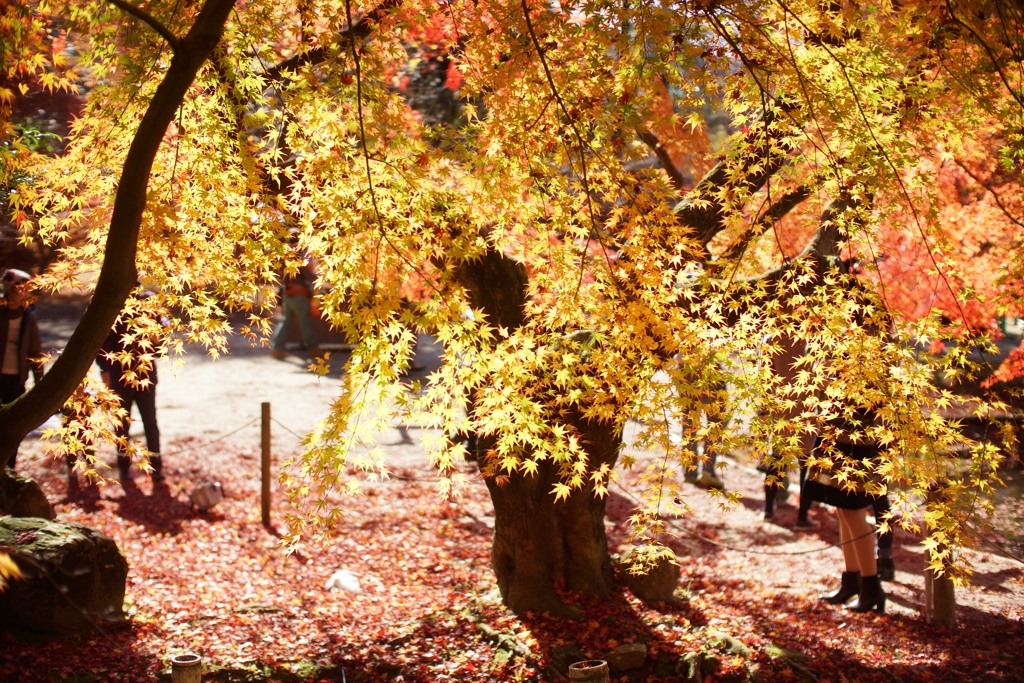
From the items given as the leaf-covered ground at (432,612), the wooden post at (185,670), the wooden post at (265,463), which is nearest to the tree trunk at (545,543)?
the leaf-covered ground at (432,612)

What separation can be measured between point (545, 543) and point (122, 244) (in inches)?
140

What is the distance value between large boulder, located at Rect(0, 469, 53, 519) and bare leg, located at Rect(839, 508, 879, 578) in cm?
559

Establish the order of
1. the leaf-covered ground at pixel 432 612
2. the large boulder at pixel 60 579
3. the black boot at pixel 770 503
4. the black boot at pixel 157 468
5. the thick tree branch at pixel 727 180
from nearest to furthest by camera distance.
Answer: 1. the large boulder at pixel 60 579
2. the thick tree branch at pixel 727 180
3. the leaf-covered ground at pixel 432 612
4. the black boot at pixel 157 468
5. the black boot at pixel 770 503

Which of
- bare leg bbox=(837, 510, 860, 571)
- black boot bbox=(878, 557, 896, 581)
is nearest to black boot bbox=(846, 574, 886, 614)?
bare leg bbox=(837, 510, 860, 571)

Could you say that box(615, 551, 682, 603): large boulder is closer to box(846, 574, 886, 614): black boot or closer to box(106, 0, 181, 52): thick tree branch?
box(846, 574, 886, 614): black boot

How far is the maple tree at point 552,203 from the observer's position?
3684 mm

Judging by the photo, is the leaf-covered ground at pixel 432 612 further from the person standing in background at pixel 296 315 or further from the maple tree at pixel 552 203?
the person standing in background at pixel 296 315

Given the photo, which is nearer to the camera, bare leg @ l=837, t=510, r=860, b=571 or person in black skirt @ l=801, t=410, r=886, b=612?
person in black skirt @ l=801, t=410, r=886, b=612

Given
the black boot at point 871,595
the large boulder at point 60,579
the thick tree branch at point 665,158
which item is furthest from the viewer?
the thick tree branch at point 665,158

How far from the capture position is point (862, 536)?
523 centimetres

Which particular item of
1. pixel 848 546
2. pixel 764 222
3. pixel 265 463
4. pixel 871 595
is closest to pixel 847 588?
pixel 871 595

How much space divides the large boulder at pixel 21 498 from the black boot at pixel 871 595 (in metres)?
5.89

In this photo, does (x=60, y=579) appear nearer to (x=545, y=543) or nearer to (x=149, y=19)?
(x=545, y=543)

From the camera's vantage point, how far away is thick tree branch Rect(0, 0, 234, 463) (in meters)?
2.69
